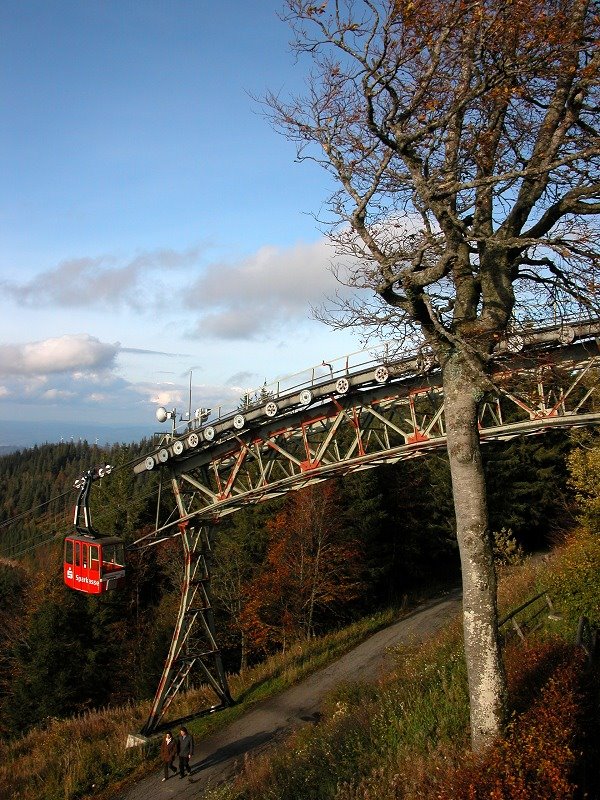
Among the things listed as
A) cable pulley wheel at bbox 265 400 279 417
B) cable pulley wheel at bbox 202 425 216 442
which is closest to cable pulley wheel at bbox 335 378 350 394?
cable pulley wheel at bbox 265 400 279 417

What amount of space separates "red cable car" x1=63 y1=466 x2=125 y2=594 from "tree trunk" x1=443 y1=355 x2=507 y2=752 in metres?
14.1

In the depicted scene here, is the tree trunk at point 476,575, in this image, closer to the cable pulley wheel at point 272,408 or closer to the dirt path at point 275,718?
the dirt path at point 275,718

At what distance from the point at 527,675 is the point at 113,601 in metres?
33.4

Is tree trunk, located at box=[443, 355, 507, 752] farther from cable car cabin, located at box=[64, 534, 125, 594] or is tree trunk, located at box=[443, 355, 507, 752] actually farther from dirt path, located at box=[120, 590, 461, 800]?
cable car cabin, located at box=[64, 534, 125, 594]

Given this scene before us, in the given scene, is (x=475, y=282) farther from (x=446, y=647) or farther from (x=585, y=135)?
(x=446, y=647)

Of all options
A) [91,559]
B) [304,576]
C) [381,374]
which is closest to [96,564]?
[91,559]

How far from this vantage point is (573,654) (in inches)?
359

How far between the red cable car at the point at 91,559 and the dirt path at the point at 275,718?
5.50 metres

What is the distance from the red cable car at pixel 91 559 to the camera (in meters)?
17.8

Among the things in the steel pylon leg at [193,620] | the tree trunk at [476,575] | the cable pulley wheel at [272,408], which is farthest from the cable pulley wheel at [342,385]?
the tree trunk at [476,575]

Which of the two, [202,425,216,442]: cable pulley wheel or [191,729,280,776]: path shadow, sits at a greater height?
[202,425,216,442]: cable pulley wheel

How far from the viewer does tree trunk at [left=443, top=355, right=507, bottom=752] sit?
6.07 metres

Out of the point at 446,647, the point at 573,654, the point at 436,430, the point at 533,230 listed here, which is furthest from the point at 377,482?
the point at 533,230

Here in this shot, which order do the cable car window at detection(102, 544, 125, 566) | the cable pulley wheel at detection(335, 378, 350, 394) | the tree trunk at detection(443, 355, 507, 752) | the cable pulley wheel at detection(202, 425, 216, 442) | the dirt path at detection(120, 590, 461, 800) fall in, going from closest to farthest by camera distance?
the tree trunk at detection(443, 355, 507, 752) < the dirt path at detection(120, 590, 461, 800) < the cable pulley wheel at detection(335, 378, 350, 394) < the cable car window at detection(102, 544, 125, 566) < the cable pulley wheel at detection(202, 425, 216, 442)
